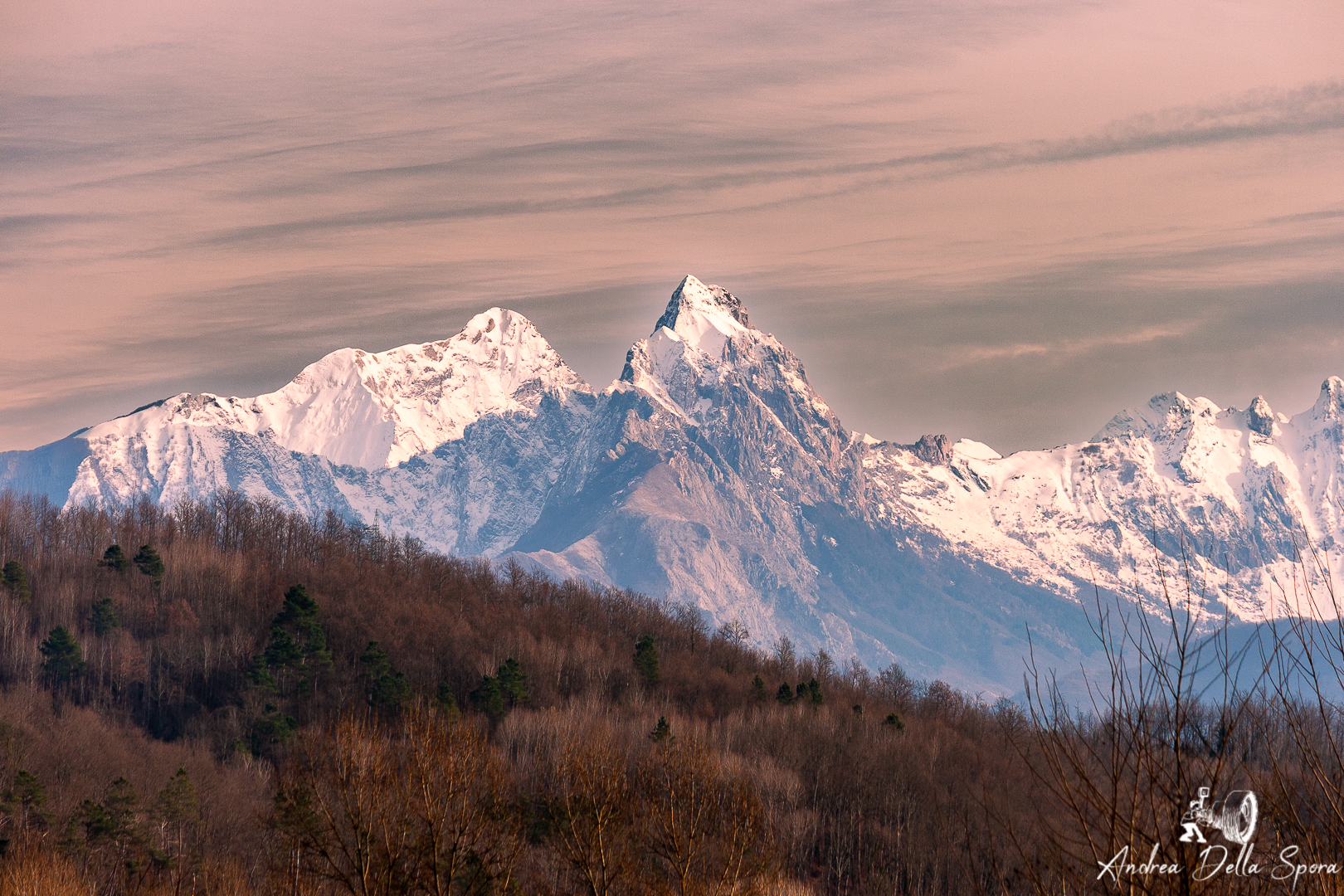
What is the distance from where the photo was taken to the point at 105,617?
136625 mm

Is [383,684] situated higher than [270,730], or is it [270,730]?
Answer: [383,684]

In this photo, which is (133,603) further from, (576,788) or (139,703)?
(576,788)

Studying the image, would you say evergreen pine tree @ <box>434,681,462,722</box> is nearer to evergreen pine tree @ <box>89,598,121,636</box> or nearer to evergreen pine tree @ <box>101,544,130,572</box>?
evergreen pine tree @ <box>89,598,121,636</box>

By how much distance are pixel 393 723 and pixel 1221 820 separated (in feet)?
337

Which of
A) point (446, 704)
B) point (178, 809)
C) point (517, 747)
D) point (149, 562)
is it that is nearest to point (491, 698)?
point (517, 747)

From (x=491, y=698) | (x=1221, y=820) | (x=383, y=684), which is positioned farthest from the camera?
(x=383, y=684)

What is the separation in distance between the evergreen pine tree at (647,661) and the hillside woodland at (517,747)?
0.36 meters

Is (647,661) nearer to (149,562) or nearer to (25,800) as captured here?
(149,562)

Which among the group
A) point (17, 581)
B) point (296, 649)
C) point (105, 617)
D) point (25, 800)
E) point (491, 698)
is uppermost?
point (17, 581)

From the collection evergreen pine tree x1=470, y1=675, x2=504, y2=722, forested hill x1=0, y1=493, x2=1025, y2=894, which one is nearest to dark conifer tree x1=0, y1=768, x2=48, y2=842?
forested hill x1=0, y1=493, x2=1025, y2=894

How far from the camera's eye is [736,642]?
646ft

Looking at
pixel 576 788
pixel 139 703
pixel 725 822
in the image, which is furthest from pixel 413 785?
pixel 139 703

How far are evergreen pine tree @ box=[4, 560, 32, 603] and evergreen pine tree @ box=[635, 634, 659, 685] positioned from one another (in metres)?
70.6

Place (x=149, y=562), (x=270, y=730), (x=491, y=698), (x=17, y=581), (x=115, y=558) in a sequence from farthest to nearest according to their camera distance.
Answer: (x=149, y=562) < (x=115, y=558) < (x=17, y=581) < (x=491, y=698) < (x=270, y=730)
